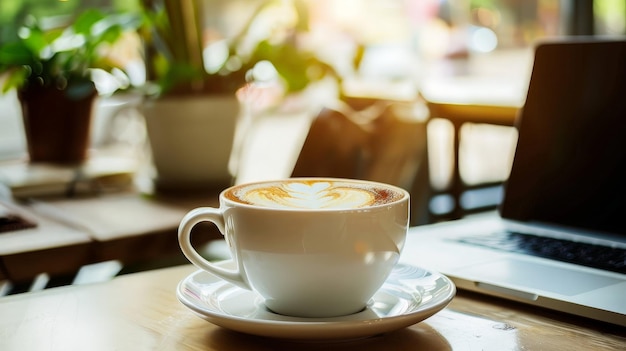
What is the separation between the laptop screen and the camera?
3.31 feet

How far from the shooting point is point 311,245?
546 mm

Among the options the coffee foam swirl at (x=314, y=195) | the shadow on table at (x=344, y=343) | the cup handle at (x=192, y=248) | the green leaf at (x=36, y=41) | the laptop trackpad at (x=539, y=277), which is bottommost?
the laptop trackpad at (x=539, y=277)

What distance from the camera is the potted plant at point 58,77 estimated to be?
4.56 feet

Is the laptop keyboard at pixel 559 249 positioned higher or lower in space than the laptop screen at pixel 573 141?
lower

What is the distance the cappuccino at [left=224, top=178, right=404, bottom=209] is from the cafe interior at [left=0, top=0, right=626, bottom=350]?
0.10 meters

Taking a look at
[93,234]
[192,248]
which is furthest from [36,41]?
[192,248]

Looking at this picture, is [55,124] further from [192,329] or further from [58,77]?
[192,329]

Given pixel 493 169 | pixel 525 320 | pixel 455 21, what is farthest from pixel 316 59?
pixel 455 21

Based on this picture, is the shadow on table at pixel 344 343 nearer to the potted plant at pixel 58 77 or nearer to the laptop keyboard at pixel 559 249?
the laptop keyboard at pixel 559 249

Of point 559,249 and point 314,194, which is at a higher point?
point 314,194

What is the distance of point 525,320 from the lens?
629 millimetres

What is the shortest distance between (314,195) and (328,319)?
0.11m

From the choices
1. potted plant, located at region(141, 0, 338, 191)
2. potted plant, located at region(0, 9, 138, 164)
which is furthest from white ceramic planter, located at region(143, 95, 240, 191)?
potted plant, located at region(0, 9, 138, 164)

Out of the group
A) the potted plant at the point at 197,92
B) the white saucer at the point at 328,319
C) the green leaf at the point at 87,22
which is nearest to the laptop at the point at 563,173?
the white saucer at the point at 328,319
